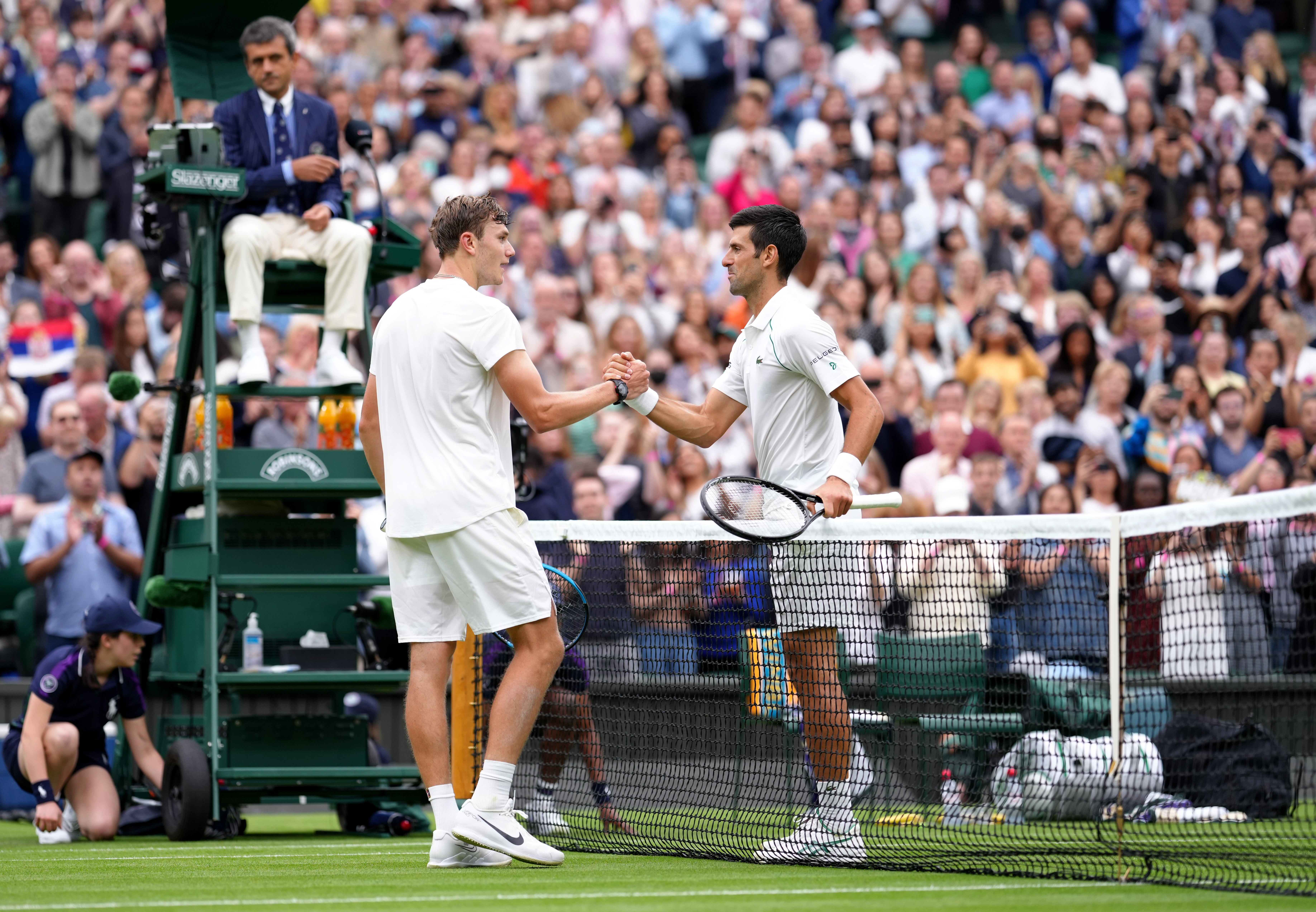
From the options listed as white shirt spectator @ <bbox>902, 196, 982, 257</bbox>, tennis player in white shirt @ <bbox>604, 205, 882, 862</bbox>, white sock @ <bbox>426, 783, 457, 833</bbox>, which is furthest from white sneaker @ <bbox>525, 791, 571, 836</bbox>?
white shirt spectator @ <bbox>902, 196, 982, 257</bbox>

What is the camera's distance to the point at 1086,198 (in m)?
18.2

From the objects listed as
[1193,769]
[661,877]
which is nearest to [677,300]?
[1193,769]

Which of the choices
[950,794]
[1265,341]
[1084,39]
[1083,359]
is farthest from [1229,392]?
[950,794]

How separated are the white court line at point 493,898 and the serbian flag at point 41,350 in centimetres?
915

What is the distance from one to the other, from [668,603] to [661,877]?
1781 mm

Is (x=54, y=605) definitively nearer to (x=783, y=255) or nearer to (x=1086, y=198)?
(x=783, y=255)

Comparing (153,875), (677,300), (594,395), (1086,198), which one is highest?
(1086,198)

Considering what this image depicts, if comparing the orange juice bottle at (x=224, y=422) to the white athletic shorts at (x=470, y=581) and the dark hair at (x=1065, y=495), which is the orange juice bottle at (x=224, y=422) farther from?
the dark hair at (x=1065, y=495)

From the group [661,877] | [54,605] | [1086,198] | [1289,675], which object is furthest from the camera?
[1086,198]

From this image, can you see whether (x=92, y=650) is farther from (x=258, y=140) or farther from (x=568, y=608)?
(x=568, y=608)

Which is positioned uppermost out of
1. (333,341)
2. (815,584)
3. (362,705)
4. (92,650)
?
(333,341)

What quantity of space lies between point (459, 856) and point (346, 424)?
3.56m

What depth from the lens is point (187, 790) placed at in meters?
9.11

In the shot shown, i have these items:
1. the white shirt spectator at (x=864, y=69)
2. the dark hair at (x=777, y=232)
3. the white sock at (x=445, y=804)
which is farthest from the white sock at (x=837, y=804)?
the white shirt spectator at (x=864, y=69)
